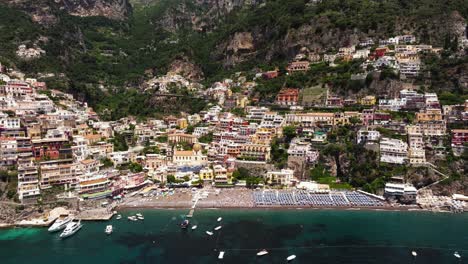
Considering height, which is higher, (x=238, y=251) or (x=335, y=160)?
(x=335, y=160)

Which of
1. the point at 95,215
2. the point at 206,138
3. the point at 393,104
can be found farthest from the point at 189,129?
the point at 393,104

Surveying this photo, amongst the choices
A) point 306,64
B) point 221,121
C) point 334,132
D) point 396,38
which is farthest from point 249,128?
point 396,38

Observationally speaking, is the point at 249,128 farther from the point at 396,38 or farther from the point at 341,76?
the point at 396,38

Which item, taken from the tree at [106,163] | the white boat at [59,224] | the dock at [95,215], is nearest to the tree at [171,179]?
the tree at [106,163]

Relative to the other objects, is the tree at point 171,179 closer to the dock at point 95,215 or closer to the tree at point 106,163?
the tree at point 106,163

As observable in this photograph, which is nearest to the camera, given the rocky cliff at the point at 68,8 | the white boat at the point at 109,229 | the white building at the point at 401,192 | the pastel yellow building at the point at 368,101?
the white boat at the point at 109,229

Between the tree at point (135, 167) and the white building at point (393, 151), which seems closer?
the white building at point (393, 151)

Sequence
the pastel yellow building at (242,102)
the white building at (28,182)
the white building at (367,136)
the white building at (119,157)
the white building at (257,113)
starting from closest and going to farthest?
the white building at (28,182) < the white building at (367,136) < the white building at (119,157) < the white building at (257,113) < the pastel yellow building at (242,102)
